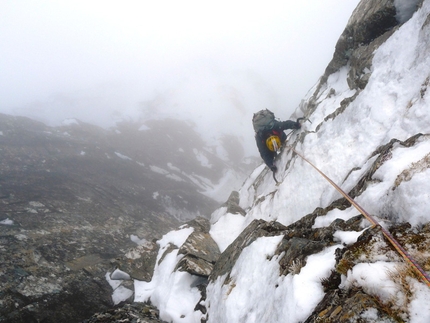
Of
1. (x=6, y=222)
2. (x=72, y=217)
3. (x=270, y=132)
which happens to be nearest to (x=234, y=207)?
(x=270, y=132)

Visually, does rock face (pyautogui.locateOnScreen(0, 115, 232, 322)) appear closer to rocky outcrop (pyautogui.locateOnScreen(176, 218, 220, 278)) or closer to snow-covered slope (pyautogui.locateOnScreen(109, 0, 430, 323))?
rocky outcrop (pyautogui.locateOnScreen(176, 218, 220, 278))

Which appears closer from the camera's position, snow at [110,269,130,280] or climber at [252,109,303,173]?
climber at [252,109,303,173]

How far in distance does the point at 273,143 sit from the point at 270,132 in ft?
2.36

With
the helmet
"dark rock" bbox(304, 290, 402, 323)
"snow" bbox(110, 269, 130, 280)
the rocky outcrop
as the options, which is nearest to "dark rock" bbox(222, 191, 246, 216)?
the rocky outcrop

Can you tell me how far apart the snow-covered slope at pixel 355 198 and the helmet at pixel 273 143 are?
723 millimetres

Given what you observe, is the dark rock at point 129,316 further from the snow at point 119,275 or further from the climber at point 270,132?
the climber at point 270,132

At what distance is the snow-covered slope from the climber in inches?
28.3

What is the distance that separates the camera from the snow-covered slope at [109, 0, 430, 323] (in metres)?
3.48

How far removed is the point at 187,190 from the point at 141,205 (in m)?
17.0

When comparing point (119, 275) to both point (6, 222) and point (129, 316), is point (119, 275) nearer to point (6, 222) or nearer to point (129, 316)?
point (129, 316)

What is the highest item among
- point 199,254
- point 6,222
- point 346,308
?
point 6,222

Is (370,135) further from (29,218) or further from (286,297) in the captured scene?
(29,218)

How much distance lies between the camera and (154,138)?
7912 centimetres

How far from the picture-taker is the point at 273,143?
47.6 feet
